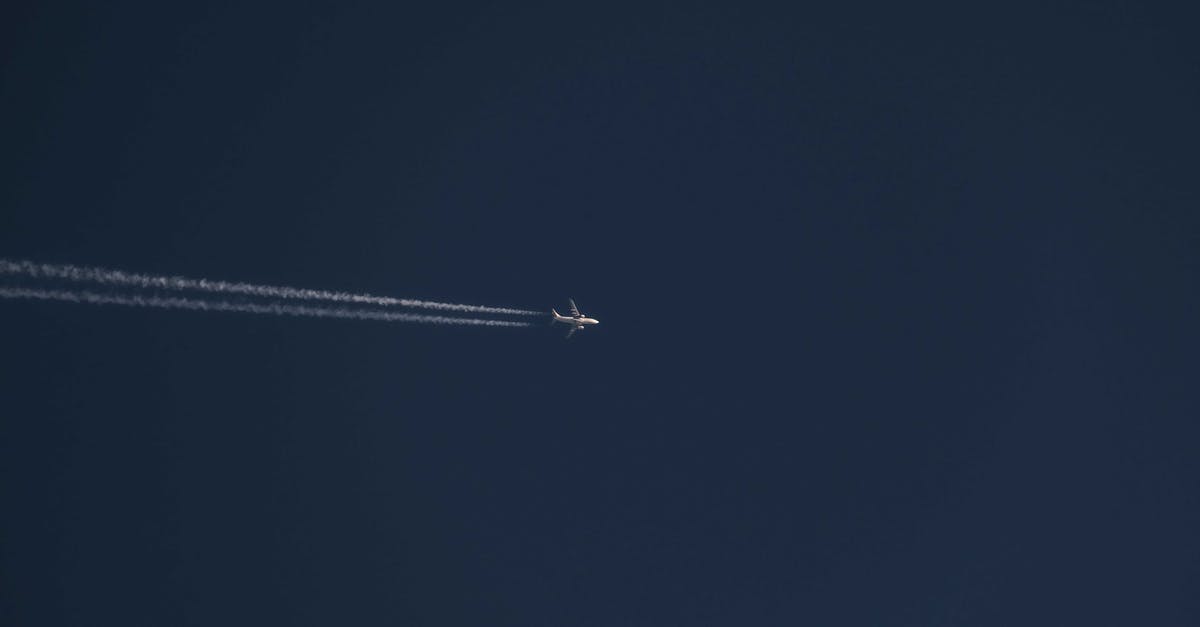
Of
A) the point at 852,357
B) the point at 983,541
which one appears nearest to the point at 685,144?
the point at 852,357

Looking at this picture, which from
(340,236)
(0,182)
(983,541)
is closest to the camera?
(0,182)

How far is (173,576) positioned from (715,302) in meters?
54.8

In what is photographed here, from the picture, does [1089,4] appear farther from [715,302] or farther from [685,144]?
[715,302]

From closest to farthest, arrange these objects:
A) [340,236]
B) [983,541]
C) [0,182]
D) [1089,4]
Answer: [0,182] < [983,541] < [340,236] < [1089,4]

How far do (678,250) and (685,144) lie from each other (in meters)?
12.1

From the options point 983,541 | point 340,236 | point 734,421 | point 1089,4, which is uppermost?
point 1089,4

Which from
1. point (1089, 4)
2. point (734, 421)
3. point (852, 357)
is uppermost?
point (1089, 4)

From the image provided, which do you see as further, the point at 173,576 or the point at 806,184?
the point at 806,184

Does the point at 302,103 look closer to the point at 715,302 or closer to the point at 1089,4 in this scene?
the point at 715,302

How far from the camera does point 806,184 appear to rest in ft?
308

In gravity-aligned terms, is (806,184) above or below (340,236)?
above

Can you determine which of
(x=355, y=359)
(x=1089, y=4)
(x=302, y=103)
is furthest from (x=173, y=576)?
(x=1089, y=4)

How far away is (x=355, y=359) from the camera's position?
290 ft

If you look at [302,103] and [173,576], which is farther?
[302,103]
